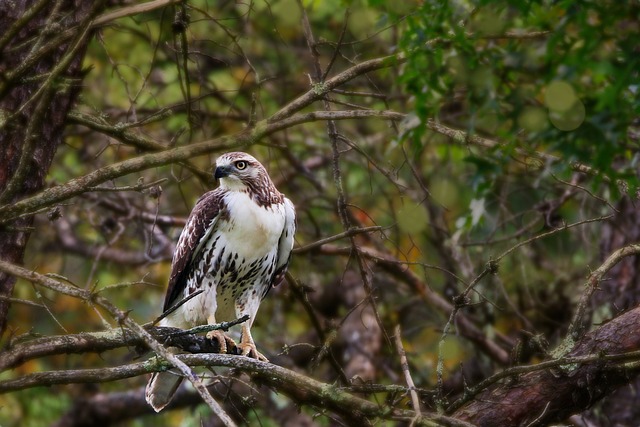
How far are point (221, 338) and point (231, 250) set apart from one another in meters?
0.53

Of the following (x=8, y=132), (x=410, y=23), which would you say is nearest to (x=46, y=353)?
(x=8, y=132)

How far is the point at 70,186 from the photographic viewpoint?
11.7 ft

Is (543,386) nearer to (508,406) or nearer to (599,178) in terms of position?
(508,406)

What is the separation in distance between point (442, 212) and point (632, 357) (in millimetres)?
3893

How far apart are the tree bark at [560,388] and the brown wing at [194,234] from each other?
1939 millimetres

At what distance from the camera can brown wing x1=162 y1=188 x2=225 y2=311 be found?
555cm

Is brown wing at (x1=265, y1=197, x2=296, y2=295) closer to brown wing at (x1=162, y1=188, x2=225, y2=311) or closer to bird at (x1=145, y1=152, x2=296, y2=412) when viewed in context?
bird at (x1=145, y1=152, x2=296, y2=412)

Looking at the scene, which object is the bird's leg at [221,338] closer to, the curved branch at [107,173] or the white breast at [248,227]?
the white breast at [248,227]

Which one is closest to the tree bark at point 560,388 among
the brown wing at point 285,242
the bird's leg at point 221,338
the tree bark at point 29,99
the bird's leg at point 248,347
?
the bird's leg at point 248,347

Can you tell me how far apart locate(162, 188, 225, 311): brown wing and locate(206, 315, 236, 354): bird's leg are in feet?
1.04

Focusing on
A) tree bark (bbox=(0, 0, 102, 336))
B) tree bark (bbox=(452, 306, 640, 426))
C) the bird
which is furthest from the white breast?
tree bark (bbox=(452, 306, 640, 426))

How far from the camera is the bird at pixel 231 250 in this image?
219 inches

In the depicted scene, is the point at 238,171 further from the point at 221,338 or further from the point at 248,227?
the point at 221,338

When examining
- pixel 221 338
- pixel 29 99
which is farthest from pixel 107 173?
pixel 221 338
